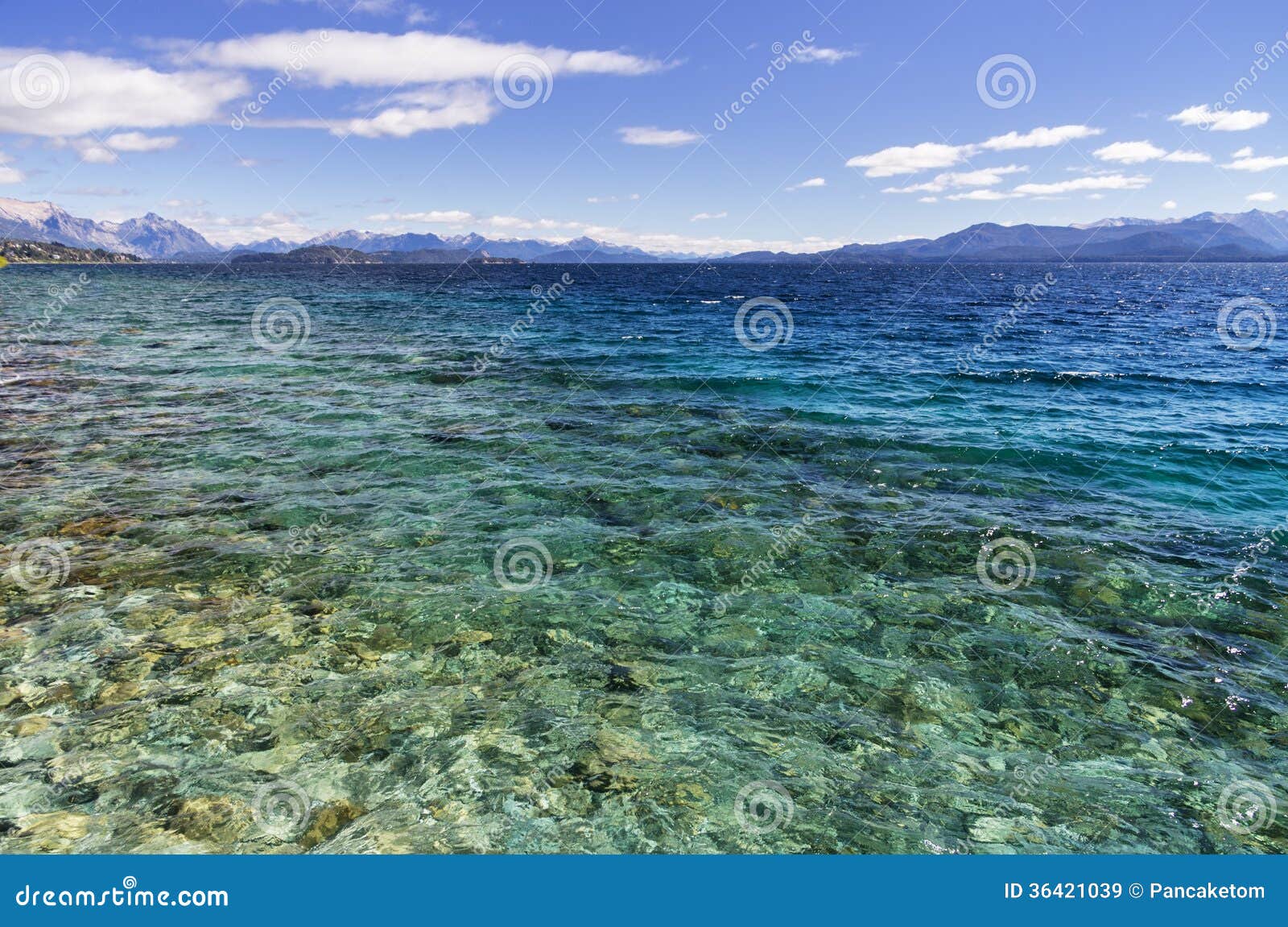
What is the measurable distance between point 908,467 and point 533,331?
35.9 m

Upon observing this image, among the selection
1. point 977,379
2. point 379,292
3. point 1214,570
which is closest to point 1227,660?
point 1214,570

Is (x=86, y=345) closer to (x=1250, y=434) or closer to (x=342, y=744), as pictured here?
(x=342, y=744)

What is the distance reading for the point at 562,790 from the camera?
20.1 ft

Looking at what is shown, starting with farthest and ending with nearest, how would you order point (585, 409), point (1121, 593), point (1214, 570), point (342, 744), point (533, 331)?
point (533, 331) → point (585, 409) → point (1214, 570) → point (1121, 593) → point (342, 744)

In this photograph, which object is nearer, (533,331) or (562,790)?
(562,790)

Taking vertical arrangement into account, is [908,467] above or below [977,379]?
below

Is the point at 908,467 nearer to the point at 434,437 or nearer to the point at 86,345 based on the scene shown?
the point at 434,437

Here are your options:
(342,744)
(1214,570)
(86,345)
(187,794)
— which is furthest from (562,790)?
(86,345)

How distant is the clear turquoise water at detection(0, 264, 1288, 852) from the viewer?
599 centimetres

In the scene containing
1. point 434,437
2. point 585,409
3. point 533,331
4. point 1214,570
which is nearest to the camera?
point 1214,570

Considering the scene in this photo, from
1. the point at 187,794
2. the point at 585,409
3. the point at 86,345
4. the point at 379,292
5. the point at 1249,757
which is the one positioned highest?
the point at 379,292

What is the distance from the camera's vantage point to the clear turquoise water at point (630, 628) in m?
5.99

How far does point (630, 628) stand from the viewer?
30.3 ft

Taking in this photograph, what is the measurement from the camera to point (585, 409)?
23.3 metres
